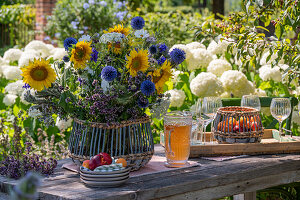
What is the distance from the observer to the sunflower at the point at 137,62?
1.75 metres

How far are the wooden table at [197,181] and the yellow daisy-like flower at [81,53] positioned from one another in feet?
1.49

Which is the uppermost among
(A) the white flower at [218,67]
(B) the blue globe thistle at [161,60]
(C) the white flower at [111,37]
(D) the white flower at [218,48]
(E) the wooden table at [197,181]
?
(D) the white flower at [218,48]

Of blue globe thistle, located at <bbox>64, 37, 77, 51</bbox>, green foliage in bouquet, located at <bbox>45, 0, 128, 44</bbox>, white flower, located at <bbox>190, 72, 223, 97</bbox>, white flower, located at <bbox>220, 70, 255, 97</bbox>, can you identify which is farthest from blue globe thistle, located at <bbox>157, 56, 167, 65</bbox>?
green foliage in bouquet, located at <bbox>45, 0, 128, 44</bbox>

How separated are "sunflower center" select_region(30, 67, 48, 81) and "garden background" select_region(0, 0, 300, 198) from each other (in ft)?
0.70

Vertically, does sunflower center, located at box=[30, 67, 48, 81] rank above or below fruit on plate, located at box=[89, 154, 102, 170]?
above

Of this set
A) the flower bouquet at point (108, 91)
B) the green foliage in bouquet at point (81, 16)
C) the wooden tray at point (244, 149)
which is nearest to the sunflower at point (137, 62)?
the flower bouquet at point (108, 91)

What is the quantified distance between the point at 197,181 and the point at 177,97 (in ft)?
5.82

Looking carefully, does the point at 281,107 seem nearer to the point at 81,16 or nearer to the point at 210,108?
the point at 210,108

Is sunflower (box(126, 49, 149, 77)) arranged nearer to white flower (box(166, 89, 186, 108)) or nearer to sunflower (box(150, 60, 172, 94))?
sunflower (box(150, 60, 172, 94))

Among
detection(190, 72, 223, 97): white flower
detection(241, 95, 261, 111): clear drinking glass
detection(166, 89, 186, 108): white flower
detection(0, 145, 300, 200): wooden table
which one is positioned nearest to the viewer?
detection(0, 145, 300, 200): wooden table

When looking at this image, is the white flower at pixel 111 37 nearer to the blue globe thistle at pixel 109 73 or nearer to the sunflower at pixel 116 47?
the sunflower at pixel 116 47

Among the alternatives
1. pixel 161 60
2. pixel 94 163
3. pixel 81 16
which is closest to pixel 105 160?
pixel 94 163

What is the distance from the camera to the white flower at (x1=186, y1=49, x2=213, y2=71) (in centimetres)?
349

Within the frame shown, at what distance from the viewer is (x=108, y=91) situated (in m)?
1.75
